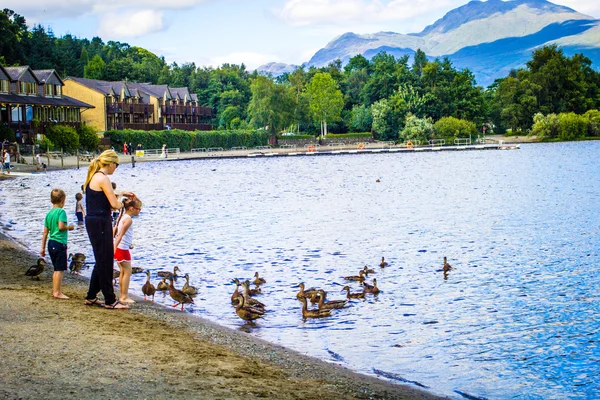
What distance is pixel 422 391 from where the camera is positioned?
11523 mm

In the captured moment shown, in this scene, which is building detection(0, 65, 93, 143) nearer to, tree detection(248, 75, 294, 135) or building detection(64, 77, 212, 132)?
building detection(64, 77, 212, 132)

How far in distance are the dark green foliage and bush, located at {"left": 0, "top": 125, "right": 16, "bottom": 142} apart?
26776 millimetres

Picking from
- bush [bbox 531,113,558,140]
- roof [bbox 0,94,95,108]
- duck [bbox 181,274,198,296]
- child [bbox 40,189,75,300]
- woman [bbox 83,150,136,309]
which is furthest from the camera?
bush [bbox 531,113,558,140]

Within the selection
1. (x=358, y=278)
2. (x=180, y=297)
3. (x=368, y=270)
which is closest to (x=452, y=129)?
(x=368, y=270)

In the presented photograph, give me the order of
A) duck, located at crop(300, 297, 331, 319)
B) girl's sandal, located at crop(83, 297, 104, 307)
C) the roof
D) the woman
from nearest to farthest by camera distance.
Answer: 1. the woman
2. girl's sandal, located at crop(83, 297, 104, 307)
3. duck, located at crop(300, 297, 331, 319)
4. the roof

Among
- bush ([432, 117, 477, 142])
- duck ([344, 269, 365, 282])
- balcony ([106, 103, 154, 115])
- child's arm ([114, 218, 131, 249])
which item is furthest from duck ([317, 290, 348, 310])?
bush ([432, 117, 477, 142])

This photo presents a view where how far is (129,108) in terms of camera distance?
128375 mm

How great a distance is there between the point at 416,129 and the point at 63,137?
69846 millimetres

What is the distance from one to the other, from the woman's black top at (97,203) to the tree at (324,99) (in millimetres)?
133208

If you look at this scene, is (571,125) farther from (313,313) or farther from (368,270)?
(313,313)

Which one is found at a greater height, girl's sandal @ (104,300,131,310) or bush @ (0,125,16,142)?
bush @ (0,125,16,142)

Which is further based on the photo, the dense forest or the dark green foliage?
the dense forest

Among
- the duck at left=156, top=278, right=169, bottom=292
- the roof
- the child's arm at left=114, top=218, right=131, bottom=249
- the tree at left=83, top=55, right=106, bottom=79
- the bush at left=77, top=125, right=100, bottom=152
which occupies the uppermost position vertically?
the tree at left=83, top=55, right=106, bottom=79

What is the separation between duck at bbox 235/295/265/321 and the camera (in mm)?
16141
